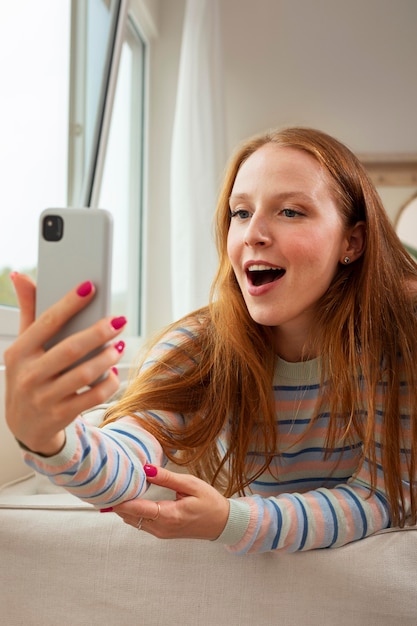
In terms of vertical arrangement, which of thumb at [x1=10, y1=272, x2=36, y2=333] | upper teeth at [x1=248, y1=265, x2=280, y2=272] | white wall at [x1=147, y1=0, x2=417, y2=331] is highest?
white wall at [x1=147, y1=0, x2=417, y2=331]

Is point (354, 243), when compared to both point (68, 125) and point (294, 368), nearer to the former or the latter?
point (294, 368)

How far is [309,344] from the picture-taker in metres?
1.16

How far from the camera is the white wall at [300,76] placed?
298cm

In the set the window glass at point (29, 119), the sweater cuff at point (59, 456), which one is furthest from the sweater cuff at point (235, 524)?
the window glass at point (29, 119)

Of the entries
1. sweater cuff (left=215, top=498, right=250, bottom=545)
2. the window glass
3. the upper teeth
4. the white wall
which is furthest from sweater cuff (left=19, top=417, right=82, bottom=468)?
the white wall

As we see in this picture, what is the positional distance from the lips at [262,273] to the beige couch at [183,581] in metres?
0.40

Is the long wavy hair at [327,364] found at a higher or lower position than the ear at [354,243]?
lower

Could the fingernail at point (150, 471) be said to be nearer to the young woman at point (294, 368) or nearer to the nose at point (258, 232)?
the young woman at point (294, 368)

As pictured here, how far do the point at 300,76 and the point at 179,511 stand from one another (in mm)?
2548

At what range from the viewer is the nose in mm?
1051

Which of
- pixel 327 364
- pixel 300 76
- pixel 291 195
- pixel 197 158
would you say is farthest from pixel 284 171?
pixel 300 76

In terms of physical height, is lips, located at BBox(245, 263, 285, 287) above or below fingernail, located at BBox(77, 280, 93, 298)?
Result: above

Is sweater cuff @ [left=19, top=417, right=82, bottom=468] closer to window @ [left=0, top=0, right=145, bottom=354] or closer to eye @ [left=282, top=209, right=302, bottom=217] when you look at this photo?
eye @ [left=282, top=209, right=302, bottom=217]

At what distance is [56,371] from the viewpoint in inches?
22.8
